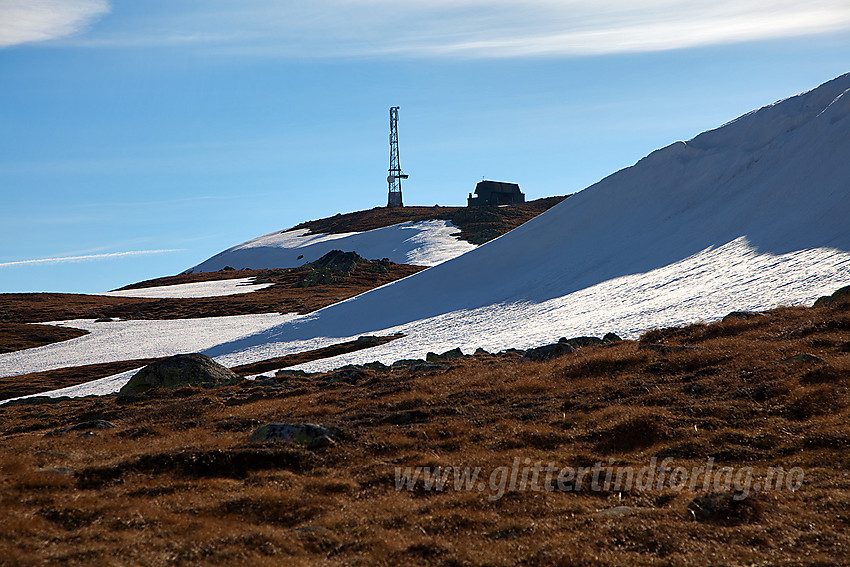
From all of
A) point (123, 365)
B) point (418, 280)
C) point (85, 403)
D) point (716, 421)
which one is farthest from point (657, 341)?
point (123, 365)

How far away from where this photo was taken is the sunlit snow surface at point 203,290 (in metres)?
96.9

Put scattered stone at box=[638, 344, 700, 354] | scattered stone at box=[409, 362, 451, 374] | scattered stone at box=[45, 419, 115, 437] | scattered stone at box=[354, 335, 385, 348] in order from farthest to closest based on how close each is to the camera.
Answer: scattered stone at box=[354, 335, 385, 348] → scattered stone at box=[409, 362, 451, 374] → scattered stone at box=[638, 344, 700, 354] → scattered stone at box=[45, 419, 115, 437]

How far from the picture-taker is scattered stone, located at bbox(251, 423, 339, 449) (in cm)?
1681

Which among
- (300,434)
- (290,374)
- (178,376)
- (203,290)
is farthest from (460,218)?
(300,434)

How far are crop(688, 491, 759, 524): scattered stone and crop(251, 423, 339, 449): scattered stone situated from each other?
8.88m

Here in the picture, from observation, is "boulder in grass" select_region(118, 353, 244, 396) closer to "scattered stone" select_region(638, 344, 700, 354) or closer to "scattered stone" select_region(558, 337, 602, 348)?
"scattered stone" select_region(558, 337, 602, 348)

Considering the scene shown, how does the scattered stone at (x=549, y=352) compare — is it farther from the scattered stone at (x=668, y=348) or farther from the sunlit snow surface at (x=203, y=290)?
the sunlit snow surface at (x=203, y=290)

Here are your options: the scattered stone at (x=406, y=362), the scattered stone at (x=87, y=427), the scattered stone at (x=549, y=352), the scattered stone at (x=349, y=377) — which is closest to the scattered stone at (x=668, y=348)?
the scattered stone at (x=549, y=352)

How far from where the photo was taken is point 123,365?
168ft

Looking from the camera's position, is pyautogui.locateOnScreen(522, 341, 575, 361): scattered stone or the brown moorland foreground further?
pyautogui.locateOnScreen(522, 341, 575, 361): scattered stone

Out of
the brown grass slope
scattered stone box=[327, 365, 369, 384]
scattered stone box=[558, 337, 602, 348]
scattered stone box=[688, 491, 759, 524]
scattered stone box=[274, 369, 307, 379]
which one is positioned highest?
the brown grass slope

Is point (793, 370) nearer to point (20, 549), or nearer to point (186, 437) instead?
point (186, 437)

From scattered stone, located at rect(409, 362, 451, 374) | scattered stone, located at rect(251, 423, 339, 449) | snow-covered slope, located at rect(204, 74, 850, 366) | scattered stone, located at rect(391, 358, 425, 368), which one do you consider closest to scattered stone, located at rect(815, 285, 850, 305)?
snow-covered slope, located at rect(204, 74, 850, 366)

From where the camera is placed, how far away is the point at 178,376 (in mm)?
37438
